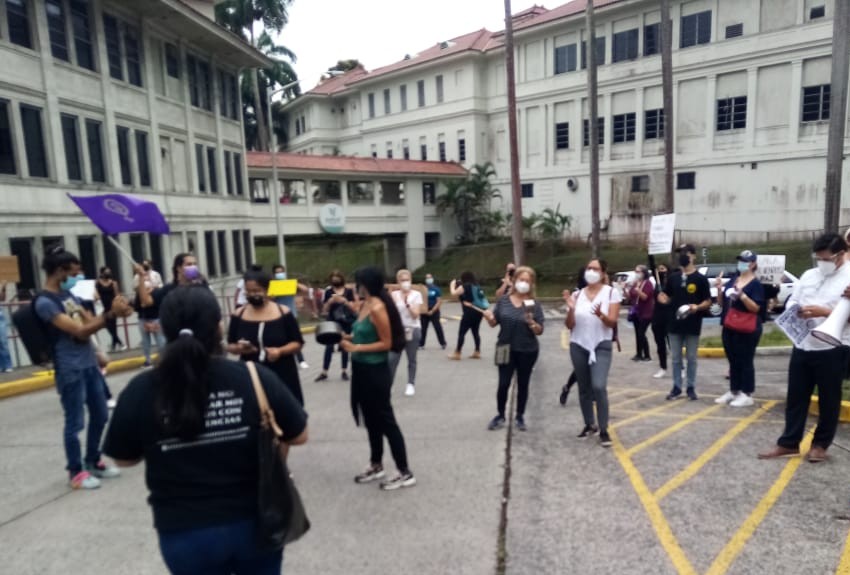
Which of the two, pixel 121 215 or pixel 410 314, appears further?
pixel 121 215

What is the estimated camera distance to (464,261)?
104 ft

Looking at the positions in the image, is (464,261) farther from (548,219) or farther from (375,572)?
(375,572)

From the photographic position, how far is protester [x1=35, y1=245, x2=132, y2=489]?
178 inches

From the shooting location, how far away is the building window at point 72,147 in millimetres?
15953

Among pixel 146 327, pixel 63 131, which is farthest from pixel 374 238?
pixel 146 327

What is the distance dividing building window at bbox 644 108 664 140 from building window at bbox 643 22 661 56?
3.15 meters

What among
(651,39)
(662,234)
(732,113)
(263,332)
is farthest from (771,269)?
(651,39)

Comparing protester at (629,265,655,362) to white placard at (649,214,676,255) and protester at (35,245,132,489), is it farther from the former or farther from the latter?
protester at (35,245,132,489)

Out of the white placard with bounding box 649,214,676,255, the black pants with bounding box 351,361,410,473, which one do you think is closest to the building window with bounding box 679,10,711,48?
the white placard with bounding box 649,214,676,255

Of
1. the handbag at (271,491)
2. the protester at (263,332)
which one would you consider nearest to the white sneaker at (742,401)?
the protester at (263,332)

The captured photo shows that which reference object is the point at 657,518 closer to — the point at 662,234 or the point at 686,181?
the point at 662,234

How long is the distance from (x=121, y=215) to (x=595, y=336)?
8913 millimetres

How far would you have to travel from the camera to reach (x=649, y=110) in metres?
31.0

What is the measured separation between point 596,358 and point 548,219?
88.3 feet
